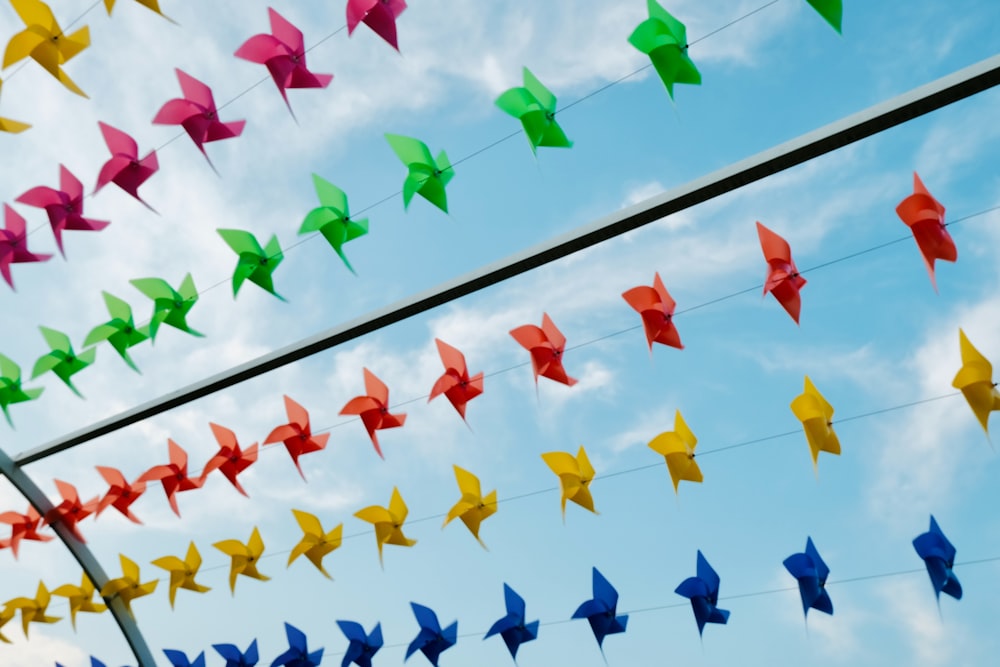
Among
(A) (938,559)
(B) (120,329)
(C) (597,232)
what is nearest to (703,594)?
(A) (938,559)

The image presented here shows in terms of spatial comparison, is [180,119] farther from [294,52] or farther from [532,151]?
[532,151]

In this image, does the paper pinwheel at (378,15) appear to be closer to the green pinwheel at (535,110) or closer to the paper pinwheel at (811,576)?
the green pinwheel at (535,110)

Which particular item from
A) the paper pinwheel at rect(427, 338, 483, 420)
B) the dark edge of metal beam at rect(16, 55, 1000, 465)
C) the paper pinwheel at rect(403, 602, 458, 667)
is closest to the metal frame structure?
the dark edge of metal beam at rect(16, 55, 1000, 465)

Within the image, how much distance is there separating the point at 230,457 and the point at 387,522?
607mm

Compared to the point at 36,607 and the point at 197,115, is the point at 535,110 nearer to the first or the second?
the point at 197,115

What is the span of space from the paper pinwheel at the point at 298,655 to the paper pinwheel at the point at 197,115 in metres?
1.50

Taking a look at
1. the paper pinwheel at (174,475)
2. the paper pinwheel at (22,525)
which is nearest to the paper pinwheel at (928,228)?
the paper pinwheel at (174,475)

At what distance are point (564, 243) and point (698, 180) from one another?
35 centimetres

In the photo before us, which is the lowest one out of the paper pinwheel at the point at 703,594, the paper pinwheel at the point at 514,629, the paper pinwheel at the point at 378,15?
the paper pinwheel at the point at 514,629

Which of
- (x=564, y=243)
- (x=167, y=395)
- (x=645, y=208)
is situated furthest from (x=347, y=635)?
(x=645, y=208)

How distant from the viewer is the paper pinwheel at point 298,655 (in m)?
3.04

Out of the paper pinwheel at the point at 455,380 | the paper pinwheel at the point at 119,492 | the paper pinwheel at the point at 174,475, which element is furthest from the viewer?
the paper pinwheel at the point at 119,492

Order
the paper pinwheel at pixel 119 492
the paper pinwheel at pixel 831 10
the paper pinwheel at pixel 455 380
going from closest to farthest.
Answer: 1. the paper pinwheel at pixel 831 10
2. the paper pinwheel at pixel 455 380
3. the paper pinwheel at pixel 119 492

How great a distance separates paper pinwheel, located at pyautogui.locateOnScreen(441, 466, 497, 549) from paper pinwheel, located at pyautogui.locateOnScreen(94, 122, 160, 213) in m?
1.11
